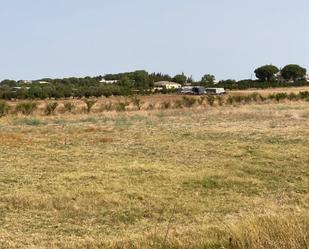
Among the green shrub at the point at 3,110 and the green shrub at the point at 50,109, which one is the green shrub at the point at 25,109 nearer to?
the green shrub at the point at 50,109

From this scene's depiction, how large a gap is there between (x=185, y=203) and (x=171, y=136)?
43.4 ft

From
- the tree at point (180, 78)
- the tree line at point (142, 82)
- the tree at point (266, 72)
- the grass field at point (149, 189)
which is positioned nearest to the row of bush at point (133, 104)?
the grass field at point (149, 189)

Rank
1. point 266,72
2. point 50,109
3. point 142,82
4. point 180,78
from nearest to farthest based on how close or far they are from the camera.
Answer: point 50,109 → point 142,82 → point 266,72 → point 180,78

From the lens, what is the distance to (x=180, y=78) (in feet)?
516

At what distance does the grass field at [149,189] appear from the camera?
23.3 feet

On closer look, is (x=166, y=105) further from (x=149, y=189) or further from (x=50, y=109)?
(x=149, y=189)

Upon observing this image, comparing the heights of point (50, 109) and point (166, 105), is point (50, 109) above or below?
above

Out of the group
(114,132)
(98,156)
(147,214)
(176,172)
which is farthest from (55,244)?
(114,132)

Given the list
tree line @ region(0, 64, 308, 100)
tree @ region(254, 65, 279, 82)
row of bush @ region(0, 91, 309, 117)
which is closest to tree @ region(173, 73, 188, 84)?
tree line @ region(0, 64, 308, 100)

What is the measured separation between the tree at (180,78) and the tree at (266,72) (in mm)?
22942

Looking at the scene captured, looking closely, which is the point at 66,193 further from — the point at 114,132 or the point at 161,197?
the point at 114,132

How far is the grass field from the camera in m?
7.11

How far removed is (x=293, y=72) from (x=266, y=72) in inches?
270

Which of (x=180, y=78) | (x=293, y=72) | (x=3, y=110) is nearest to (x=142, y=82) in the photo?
(x=180, y=78)
